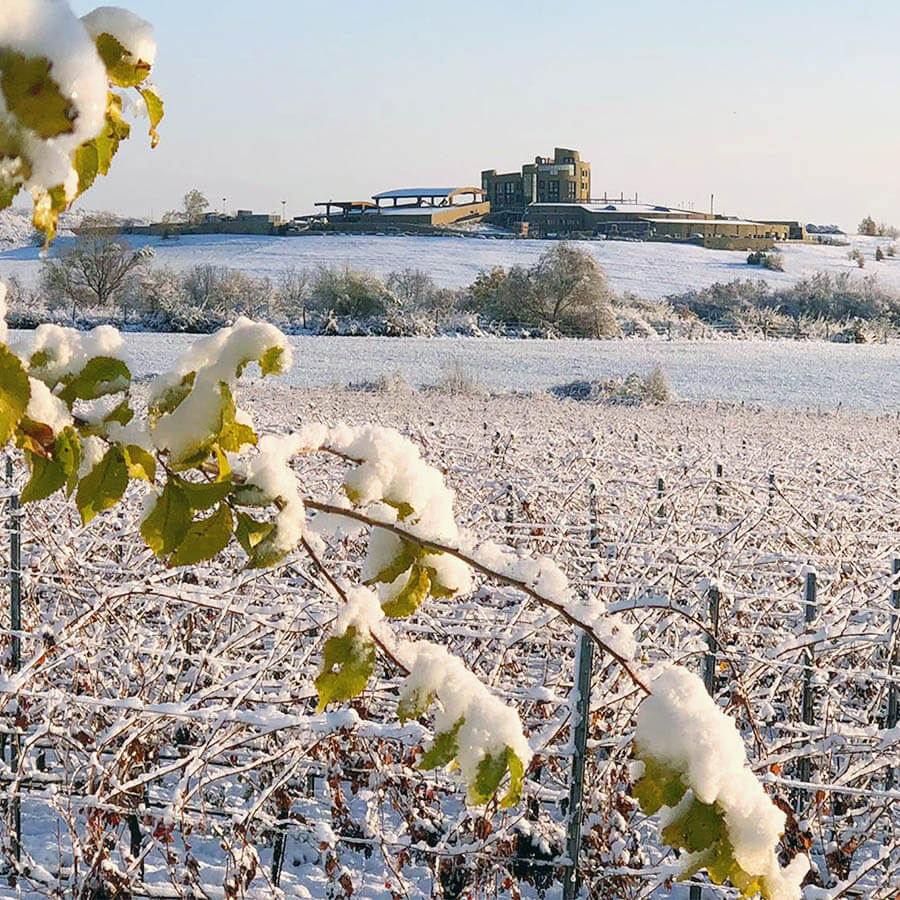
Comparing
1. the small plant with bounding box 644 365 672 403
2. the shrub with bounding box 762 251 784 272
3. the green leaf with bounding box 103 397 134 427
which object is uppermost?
the shrub with bounding box 762 251 784 272

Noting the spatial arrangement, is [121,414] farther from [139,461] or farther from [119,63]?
[119,63]

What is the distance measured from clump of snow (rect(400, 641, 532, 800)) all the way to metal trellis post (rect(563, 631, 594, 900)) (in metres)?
1.85

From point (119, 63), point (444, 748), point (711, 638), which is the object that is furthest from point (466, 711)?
point (711, 638)

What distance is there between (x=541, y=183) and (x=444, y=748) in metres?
74.4

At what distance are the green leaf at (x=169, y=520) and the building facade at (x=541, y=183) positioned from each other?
71266 millimetres

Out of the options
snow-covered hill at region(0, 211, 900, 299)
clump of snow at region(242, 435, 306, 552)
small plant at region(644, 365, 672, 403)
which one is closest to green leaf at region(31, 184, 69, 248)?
clump of snow at region(242, 435, 306, 552)

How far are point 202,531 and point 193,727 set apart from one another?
3868 millimetres

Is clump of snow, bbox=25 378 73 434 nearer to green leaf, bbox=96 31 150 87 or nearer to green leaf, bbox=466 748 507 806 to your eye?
green leaf, bbox=96 31 150 87

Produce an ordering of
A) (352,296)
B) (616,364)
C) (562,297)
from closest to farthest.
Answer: (616,364), (562,297), (352,296)

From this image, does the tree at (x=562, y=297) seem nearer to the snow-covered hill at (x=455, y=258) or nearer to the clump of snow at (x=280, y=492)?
the snow-covered hill at (x=455, y=258)

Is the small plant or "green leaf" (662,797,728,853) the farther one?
the small plant

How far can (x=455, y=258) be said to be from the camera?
47.7 m

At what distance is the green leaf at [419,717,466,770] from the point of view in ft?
3.20

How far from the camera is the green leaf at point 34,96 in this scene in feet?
1.92
